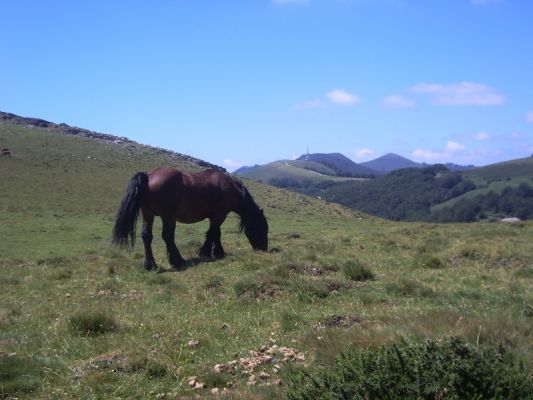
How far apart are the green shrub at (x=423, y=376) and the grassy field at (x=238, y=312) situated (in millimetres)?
634

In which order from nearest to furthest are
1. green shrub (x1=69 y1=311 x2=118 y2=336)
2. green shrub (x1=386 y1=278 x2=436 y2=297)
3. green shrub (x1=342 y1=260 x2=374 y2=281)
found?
green shrub (x1=69 y1=311 x2=118 y2=336), green shrub (x1=386 y1=278 x2=436 y2=297), green shrub (x1=342 y1=260 x2=374 y2=281)

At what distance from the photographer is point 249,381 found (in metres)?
5.22

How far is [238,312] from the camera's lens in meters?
8.49

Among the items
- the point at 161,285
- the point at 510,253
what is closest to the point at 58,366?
the point at 161,285

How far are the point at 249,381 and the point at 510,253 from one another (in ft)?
34.4

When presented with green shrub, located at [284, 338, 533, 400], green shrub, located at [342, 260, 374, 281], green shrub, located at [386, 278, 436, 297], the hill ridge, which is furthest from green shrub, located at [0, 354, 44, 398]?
the hill ridge

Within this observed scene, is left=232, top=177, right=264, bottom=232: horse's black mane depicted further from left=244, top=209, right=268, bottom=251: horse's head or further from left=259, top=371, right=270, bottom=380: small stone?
left=259, top=371, right=270, bottom=380: small stone

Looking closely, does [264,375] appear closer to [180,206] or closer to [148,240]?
[148,240]

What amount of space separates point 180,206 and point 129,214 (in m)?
1.64

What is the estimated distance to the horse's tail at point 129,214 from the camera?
1416 cm

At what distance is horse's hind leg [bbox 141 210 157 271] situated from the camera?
1472 centimetres

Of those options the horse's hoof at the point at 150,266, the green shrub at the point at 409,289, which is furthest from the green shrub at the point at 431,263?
the horse's hoof at the point at 150,266

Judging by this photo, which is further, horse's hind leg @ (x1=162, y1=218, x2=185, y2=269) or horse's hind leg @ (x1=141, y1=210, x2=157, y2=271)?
horse's hind leg @ (x1=162, y1=218, x2=185, y2=269)

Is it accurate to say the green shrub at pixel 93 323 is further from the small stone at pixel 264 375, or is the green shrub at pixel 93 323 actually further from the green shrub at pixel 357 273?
the green shrub at pixel 357 273
